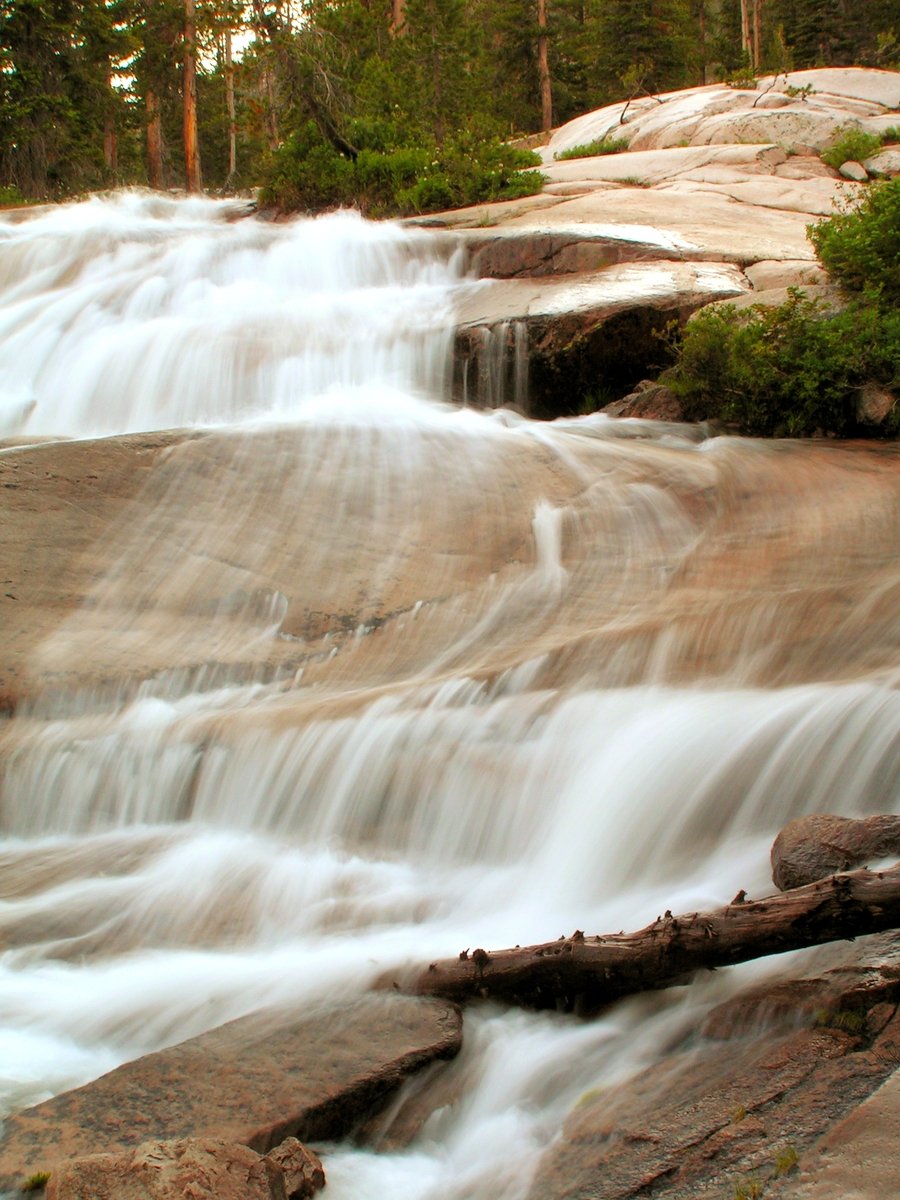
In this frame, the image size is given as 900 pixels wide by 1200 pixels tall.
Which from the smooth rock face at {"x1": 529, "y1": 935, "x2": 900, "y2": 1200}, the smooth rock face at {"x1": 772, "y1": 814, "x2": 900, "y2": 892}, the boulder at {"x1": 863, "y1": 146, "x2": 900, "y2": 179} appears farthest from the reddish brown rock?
the boulder at {"x1": 863, "y1": 146, "x2": 900, "y2": 179}

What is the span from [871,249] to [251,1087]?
26.8ft

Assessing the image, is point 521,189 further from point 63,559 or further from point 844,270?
point 63,559

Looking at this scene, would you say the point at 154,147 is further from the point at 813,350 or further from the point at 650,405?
the point at 813,350

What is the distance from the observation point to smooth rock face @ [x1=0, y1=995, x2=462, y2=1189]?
3.50 metres

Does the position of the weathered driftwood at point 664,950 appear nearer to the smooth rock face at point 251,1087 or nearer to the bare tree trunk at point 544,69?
the smooth rock face at point 251,1087

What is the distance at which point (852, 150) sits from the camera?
1616 centimetres

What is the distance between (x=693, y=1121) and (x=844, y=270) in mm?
8116

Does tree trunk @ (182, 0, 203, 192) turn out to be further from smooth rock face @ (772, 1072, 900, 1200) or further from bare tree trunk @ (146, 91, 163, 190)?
smooth rock face @ (772, 1072, 900, 1200)

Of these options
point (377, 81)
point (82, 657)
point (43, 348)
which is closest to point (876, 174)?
point (377, 81)

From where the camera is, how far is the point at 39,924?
5.05 metres

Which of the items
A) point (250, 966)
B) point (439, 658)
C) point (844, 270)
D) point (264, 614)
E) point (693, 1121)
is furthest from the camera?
point (844, 270)

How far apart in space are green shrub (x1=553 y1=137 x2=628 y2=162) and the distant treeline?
45.7 inches

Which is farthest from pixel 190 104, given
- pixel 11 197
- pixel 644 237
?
pixel 644 237

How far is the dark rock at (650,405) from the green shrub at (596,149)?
11092 millimetres
